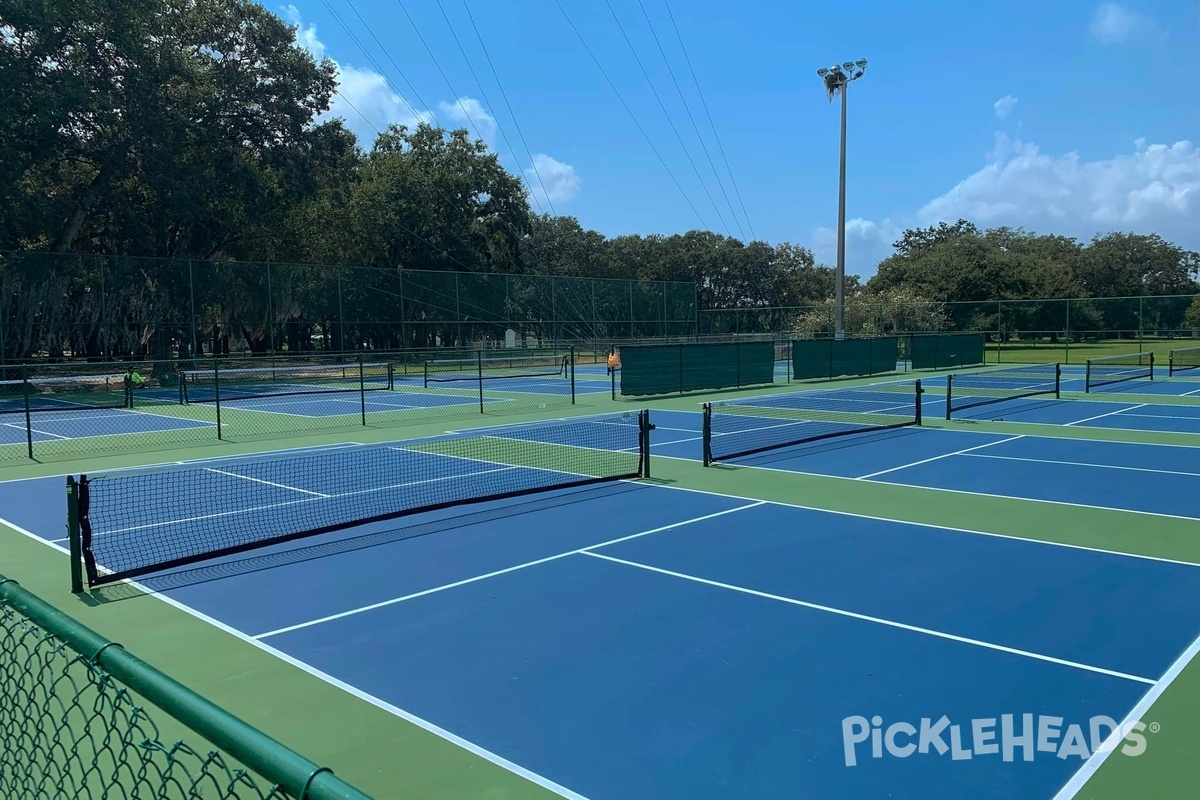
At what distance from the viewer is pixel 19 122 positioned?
31.1 meters

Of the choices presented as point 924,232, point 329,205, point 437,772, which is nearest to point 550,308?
point 329,205

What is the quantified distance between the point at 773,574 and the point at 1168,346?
155ft

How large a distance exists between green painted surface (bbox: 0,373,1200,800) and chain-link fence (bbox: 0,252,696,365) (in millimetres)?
21501

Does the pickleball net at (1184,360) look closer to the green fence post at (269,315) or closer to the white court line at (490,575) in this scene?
the white court line at (490,575)

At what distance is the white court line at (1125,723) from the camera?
4.38 metres

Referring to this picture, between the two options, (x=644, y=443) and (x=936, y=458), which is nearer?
(x=644, y=443)

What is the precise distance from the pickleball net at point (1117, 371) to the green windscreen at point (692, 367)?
33.1ft

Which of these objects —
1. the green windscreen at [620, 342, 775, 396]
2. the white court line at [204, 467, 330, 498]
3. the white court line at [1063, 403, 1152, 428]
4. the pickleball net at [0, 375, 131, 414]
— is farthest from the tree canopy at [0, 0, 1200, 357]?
the white court line at [1063, 403, 1152, 428]

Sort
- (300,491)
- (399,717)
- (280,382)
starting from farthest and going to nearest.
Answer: (280,382) → (300,491) → (399,717)

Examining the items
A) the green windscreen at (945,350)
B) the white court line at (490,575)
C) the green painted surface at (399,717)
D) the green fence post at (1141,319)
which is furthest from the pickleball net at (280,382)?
the green fence post at (1141,319)

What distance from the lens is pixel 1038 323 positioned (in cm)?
4888

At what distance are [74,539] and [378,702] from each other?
3884mm

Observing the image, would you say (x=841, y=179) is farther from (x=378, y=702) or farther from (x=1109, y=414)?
(x=378, y=702)

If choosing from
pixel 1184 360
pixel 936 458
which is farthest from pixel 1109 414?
pixel 1184 360
